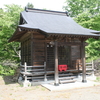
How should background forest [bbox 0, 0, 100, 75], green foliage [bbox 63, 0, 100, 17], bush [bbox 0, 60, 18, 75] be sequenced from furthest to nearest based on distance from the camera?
green foliage [bbox 63, 0, 100, 17] < bush [bbox 0, 60, 18, 75] < background forest [bbox 0, 0, 100, 75]

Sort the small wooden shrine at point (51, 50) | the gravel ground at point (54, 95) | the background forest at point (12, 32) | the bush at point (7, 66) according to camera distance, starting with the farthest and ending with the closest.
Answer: the bush at point (7, 66)
the background forest at point (12, 32)
the small wooden shrine at point (51, 50)
the gravel ground at point (54, 95)

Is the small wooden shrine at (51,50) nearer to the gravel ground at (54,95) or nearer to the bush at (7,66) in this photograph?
the gravel ground at (54,95)

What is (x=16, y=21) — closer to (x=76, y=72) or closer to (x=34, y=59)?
(x=34, y=59)

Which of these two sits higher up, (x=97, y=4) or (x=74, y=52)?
(x=97, y=4)

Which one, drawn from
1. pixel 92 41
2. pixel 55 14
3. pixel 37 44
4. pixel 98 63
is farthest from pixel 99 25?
pixel 37 44

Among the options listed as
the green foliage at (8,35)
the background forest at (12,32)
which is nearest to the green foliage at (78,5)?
the background forest at (12,32)

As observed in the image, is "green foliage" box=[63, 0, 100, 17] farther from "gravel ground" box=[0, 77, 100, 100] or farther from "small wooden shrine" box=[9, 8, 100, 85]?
"gravel ground" box=[0, 77, 100, 100]

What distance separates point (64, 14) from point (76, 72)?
20.0 ft

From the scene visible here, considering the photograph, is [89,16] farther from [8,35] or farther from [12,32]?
[8,35]

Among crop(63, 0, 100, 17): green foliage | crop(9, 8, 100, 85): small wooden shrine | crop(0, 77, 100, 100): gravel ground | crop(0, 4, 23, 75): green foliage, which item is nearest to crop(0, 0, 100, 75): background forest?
crop(0, 4, 23, 75): green foliage

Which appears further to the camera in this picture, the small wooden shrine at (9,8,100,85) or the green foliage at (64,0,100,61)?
the green foliage at (64,0,100,61)

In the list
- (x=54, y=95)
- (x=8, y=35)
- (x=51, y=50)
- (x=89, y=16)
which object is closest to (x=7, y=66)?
(x=8, y=35)

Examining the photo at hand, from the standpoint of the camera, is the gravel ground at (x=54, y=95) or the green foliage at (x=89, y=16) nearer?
the gravel ground at (x=54, y=95)

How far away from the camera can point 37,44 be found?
9000 millimetres
